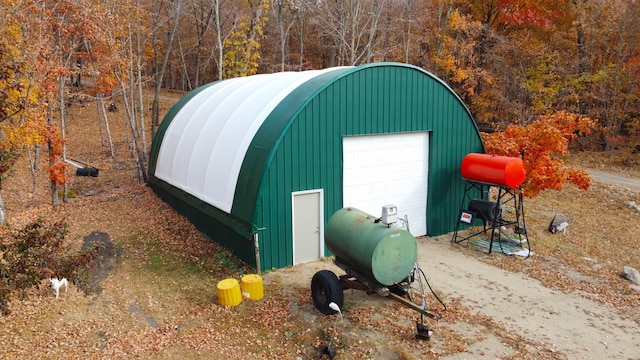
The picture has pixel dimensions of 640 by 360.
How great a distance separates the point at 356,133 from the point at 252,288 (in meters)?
5.45

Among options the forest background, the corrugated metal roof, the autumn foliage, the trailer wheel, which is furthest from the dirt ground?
the forest background

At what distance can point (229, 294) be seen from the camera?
31.7ft

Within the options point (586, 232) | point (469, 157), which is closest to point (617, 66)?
point (586, 232)

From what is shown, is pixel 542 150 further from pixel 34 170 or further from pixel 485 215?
pixel 34 170

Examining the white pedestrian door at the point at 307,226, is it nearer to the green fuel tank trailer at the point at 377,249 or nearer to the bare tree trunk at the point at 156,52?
the green fuel tank trailer at the point at 377,249

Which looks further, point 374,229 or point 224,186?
point 224,186

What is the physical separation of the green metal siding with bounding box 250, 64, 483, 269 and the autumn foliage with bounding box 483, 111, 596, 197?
3.61ft

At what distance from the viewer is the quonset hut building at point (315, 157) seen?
11562mm

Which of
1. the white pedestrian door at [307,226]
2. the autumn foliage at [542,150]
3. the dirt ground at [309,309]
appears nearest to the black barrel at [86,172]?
the dirt ground at [309,309]

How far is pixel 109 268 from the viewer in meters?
11.9

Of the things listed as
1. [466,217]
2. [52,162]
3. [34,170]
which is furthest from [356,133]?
[34,170]

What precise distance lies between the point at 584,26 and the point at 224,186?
27.7 metres

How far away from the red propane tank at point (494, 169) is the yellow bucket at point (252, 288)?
7843 millimetres

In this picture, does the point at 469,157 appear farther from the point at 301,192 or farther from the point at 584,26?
the point at 584,26
